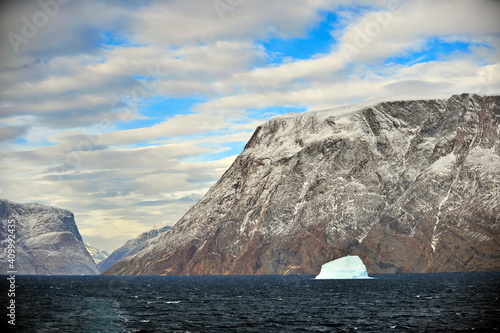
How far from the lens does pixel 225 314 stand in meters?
99.6

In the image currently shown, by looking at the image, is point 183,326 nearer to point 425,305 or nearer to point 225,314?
point 225,314

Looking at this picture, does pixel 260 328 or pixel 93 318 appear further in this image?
pixel 93 318

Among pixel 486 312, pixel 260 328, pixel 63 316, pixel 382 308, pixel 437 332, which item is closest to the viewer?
pixel 437 332

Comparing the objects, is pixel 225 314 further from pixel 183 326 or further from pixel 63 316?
pixel 63 316

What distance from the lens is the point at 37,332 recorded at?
7700cm

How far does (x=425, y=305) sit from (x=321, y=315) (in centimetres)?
2582

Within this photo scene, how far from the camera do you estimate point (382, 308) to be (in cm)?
10562

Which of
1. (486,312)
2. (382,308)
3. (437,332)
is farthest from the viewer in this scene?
(382,308)

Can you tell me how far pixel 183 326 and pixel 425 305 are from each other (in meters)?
51.7

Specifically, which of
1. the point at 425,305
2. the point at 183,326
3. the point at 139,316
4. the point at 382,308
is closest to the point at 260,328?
the point at 183,326

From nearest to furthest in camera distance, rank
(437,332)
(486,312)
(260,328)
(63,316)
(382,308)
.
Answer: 1. (437,332)
2. (260,328)
3. (486,312)
4. (63,316)
5. (382,308)

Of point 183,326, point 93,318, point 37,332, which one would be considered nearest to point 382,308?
point 183,326

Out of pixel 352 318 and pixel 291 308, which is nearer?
pixel 352 318

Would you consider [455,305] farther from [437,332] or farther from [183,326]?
[183,326]
